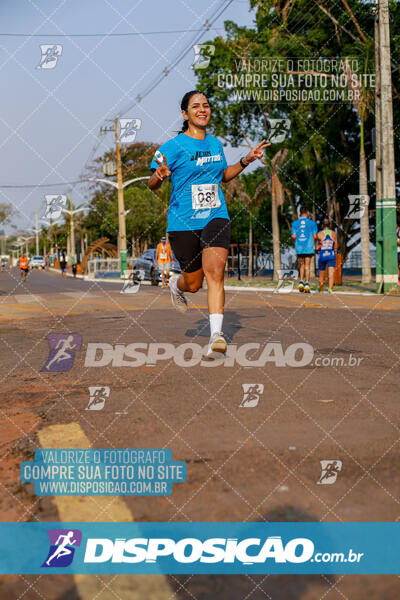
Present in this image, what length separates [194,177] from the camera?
5.72 meters

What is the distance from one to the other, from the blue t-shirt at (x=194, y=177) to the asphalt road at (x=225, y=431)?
1.17 meters

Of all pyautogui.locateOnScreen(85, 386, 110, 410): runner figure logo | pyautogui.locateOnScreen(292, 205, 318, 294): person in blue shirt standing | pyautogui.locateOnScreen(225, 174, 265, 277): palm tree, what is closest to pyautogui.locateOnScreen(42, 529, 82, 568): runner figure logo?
pyautogui.locateOnScreen(85, 386, 110, 410): runner figure logo

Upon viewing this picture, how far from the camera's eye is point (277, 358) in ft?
17.4

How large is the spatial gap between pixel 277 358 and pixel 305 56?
23.9 metres

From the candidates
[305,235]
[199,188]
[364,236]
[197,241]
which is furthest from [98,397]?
[364,236]

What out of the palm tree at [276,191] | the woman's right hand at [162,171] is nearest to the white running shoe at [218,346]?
the woman's right hand at [162,171]

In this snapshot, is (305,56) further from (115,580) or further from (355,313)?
(115,580)

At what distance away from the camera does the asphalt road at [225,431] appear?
178 cm

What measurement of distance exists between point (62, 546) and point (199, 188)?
4078mm

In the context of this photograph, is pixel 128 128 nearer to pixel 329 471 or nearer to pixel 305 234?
pixel 305 234

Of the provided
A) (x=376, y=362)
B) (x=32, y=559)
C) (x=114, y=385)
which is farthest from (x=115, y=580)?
(x=376, y=362)

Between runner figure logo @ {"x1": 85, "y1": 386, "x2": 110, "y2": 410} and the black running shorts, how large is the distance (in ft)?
6.26

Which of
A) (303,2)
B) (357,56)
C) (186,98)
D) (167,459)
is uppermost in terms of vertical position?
(303,2)

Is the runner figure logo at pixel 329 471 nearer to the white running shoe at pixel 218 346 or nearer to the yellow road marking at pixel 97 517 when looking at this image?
the yellow road marking at pixel 97 517
